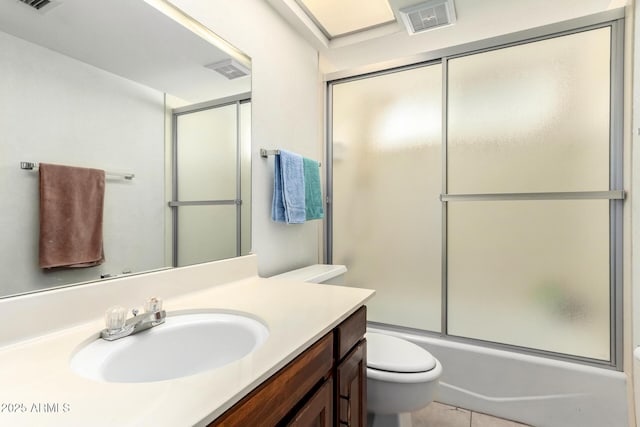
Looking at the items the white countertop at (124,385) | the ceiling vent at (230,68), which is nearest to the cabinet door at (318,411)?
the white countertop at (124,385)

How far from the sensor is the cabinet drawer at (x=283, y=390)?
1.83ft

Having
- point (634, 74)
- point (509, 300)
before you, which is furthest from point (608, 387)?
point (634, 74)

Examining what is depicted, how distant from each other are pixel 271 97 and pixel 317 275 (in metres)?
1.02

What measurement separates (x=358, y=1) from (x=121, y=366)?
6.99 feet

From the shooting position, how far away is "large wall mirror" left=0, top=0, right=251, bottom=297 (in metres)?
0.77

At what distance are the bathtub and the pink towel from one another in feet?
5.82

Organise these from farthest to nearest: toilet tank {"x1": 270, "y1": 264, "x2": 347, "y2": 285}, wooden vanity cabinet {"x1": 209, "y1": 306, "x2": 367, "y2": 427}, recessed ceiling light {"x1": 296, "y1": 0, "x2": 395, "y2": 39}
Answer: recessed ceiling light {"x1": 296, "y1": 0, "x2": 395, "y2": 39}
toilet tank {"x1": 270, "y1": 264, "x2": 347, "y2": 285}
wooden vanity cabinet {"x1": 209, "y1": 306, "x2": 367, "y2": 427}

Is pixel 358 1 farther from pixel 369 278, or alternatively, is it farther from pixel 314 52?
pixel 369 278

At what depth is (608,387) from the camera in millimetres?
1499

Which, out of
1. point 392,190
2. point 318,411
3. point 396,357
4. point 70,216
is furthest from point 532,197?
point 70,216

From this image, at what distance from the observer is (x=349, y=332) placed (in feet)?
3.35

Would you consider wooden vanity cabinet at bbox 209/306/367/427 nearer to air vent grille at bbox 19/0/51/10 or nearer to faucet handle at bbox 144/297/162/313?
faucet handle at bbox 144/297/162/313

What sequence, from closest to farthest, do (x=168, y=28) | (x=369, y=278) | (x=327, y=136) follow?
(x=168, y=28)
(x=369, y=278)
(x=327, y=136)

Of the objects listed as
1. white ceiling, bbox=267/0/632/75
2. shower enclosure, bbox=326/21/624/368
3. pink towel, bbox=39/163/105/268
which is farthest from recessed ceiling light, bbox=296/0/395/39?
pink towel, bbox=39/163/105/268
